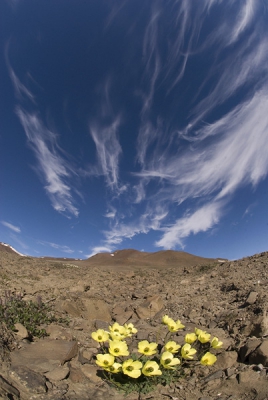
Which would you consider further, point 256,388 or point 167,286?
point 167,286

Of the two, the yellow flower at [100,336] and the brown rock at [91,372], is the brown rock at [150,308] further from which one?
the yellow flower at [100,336]

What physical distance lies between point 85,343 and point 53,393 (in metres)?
1.40

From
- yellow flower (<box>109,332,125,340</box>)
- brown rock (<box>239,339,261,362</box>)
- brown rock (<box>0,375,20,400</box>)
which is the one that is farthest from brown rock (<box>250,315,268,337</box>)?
brown rock (<box>0,375,20,400</box>)

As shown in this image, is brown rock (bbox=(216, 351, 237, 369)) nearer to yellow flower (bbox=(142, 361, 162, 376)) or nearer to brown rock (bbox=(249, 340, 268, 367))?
brown rock (bbox=(249, 340, 268, 367))

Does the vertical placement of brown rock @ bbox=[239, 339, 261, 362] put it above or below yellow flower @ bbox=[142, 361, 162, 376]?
above

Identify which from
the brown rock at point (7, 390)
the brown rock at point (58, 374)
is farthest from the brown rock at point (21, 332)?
the brown rock at point (7, 390)

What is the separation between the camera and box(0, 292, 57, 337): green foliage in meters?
3.76

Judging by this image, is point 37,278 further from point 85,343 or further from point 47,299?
point 85,343

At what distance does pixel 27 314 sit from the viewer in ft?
13.6

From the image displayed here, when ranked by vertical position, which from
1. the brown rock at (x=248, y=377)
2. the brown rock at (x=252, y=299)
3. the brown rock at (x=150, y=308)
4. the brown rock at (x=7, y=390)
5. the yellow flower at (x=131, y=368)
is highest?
the brown rock at (x=252, y=299)

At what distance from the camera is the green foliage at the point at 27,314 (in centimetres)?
376

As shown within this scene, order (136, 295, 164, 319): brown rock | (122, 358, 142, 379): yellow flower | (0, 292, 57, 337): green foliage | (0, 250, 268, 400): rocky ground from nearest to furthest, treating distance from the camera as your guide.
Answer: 1. (122, 358, 142, 379): yellow flower
2. (0, 250, 268, 400): rocky ground
3. (0, 292, 57, 337): green foliage
4. (136, 295, 164, 319): brown rock

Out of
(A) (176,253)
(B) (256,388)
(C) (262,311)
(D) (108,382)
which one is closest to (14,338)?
(D) (108,382)

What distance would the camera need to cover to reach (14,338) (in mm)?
3273
